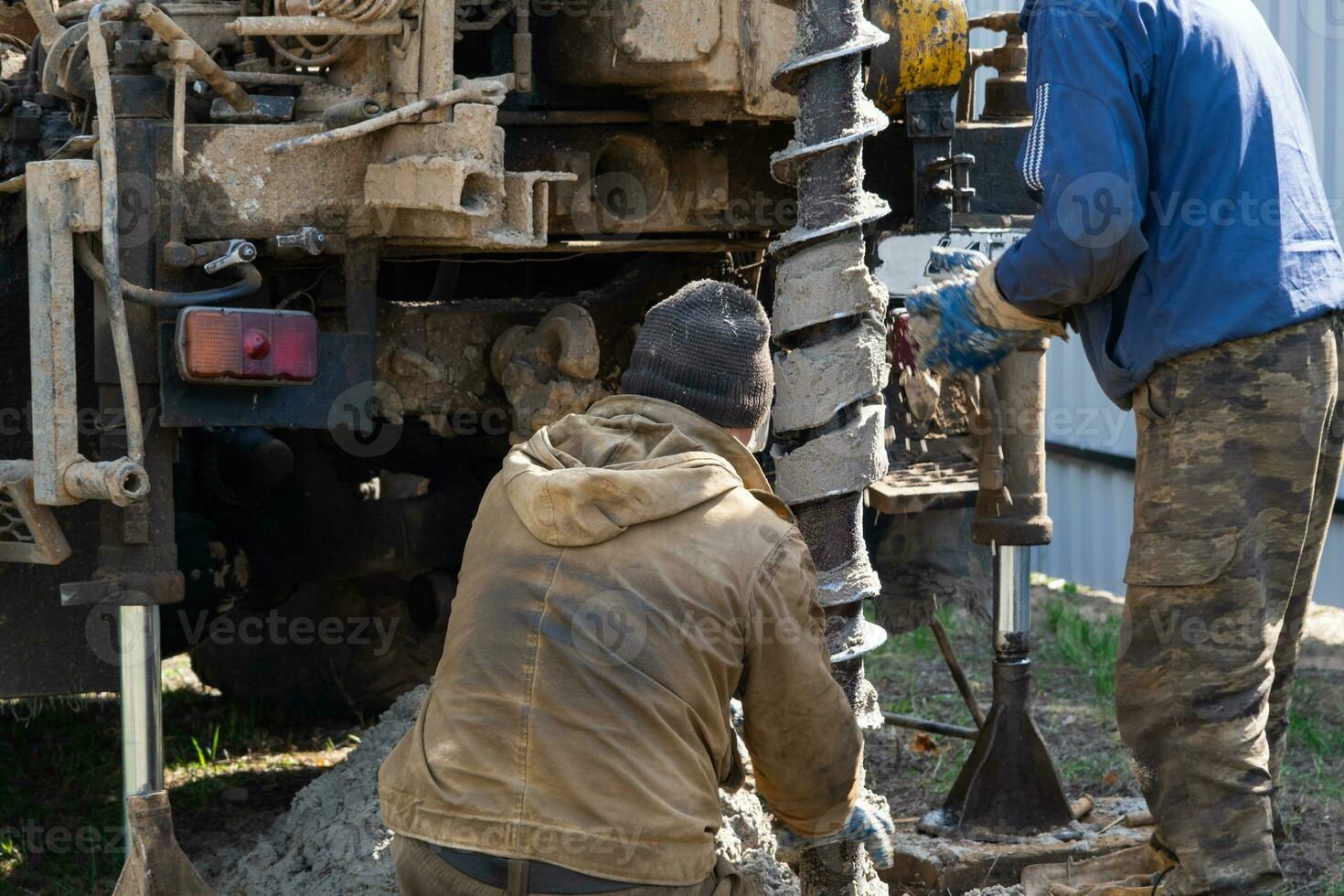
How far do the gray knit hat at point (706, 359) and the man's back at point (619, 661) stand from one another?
0.05 m

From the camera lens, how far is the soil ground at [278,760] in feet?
13.0

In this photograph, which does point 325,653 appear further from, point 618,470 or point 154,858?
point 618,470

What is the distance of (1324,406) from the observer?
275 cm

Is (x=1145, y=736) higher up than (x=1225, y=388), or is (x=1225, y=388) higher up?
(x=1225, y=388)

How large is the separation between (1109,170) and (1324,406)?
1.82 feet

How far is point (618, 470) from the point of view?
2205 millimetres

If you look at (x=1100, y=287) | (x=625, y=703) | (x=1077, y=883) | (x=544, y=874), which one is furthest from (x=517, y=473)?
(x=1077, y=883)

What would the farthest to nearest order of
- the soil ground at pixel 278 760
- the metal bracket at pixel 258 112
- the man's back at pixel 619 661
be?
the soil ground at pixel 278 760, the metal bracket at pixel 258 112, the man's back at pixel 619 661

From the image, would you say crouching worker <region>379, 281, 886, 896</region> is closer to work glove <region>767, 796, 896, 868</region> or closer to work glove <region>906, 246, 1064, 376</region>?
work glove <region>767, 796, 896, 868</region>

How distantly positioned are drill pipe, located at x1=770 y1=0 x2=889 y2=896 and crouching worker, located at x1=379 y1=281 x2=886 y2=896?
49 cm

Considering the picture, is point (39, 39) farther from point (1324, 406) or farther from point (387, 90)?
point (1324, 406)

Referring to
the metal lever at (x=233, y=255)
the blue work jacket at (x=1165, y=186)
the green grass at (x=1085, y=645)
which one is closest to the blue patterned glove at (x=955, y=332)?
the blue work jacket at (x=1165, y=186)

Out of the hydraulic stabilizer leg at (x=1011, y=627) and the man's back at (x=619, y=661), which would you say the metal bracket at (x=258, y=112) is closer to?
the man's back at (x=619, y=661)

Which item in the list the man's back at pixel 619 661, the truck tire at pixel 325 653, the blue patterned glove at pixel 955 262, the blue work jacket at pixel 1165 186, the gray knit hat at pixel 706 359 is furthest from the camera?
the truck tire at pixel 325 653
